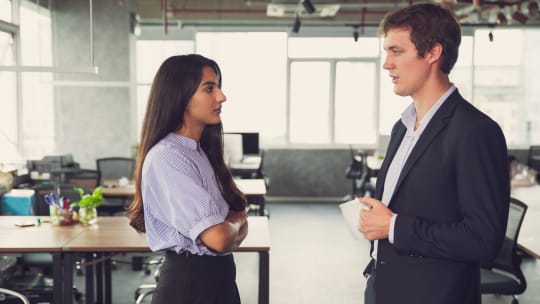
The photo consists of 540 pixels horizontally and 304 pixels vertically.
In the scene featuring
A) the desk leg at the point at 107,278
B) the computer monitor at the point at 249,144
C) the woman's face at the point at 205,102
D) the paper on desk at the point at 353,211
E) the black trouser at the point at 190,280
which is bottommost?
the desk leg at the point at 107,278

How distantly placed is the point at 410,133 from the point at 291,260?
438 cm

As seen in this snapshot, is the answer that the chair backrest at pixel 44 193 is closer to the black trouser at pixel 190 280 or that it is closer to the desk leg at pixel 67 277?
the desk leg at pixel 67 277

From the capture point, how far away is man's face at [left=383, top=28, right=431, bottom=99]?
1.51m

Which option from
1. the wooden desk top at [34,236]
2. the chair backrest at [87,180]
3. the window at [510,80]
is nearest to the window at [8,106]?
the chair backrest at [87,180]

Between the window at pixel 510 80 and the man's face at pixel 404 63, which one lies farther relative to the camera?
the window at pixel 510 80

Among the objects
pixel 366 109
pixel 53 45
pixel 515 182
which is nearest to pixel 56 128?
pixel 53 45

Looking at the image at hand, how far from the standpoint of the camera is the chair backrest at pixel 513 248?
10.8ft

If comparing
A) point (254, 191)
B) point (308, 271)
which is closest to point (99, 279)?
point (254, 191)

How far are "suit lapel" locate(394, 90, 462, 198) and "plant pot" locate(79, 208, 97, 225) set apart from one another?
2863mm

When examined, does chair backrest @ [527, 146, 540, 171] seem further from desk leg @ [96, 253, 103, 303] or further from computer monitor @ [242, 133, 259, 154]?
desk leg @ [96, 253, 103, 303]

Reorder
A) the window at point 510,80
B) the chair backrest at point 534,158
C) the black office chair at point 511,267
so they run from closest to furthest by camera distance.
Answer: the black office chair at point 511,267 < the chair backrest at point 534,158 < the window at point 510,80

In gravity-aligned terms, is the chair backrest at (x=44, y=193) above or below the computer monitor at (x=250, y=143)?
below

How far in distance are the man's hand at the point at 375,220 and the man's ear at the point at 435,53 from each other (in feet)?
1.38

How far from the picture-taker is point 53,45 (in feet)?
23.9
